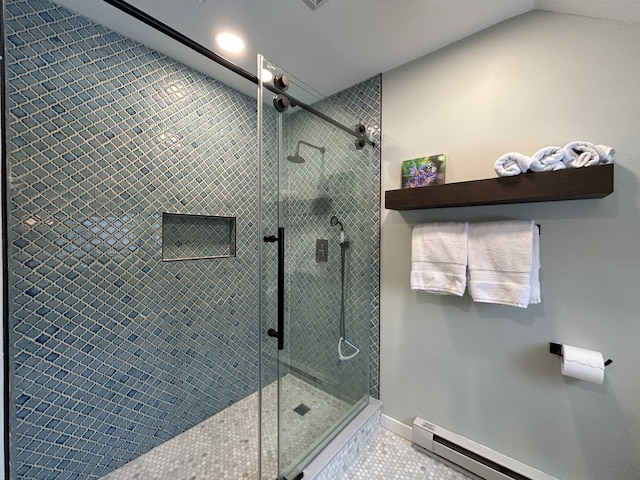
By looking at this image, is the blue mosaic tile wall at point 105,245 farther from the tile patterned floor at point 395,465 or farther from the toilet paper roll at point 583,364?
the toilet paper roll at point 583,364

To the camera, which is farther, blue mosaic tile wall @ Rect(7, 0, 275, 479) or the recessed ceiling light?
the recessed ceiling light

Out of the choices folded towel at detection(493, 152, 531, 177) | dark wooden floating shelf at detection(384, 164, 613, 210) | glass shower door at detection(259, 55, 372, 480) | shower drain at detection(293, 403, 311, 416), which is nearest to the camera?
dark wooden floating shelf at detection(384, 164, 613, 210)

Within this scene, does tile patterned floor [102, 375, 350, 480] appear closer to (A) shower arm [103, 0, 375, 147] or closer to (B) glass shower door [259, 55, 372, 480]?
(B) glass shower door [259, 55, 372, 480]

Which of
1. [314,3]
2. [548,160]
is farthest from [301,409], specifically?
[314,3]

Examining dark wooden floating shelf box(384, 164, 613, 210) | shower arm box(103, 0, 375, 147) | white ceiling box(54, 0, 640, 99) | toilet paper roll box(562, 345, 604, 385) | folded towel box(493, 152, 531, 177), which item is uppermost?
white ceiling box(54, 0, 640, 99)

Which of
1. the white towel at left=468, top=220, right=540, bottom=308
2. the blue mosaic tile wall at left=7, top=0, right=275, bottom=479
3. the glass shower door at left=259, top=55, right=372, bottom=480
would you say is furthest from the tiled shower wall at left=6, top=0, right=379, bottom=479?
the white towel at left=468, top=220, right=540, bottom=308

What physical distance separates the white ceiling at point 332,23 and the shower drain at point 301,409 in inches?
83.9

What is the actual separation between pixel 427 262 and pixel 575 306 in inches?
25.8

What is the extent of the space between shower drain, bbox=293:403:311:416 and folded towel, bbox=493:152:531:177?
1.64m

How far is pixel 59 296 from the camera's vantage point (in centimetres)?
122

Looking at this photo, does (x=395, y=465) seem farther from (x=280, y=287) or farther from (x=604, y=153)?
(x=604, y=153)

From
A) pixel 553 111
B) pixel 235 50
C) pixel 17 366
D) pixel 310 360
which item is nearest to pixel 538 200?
pixel 553 111

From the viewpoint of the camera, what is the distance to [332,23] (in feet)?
4.26

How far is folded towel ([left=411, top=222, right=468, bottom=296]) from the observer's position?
4.31 ft
